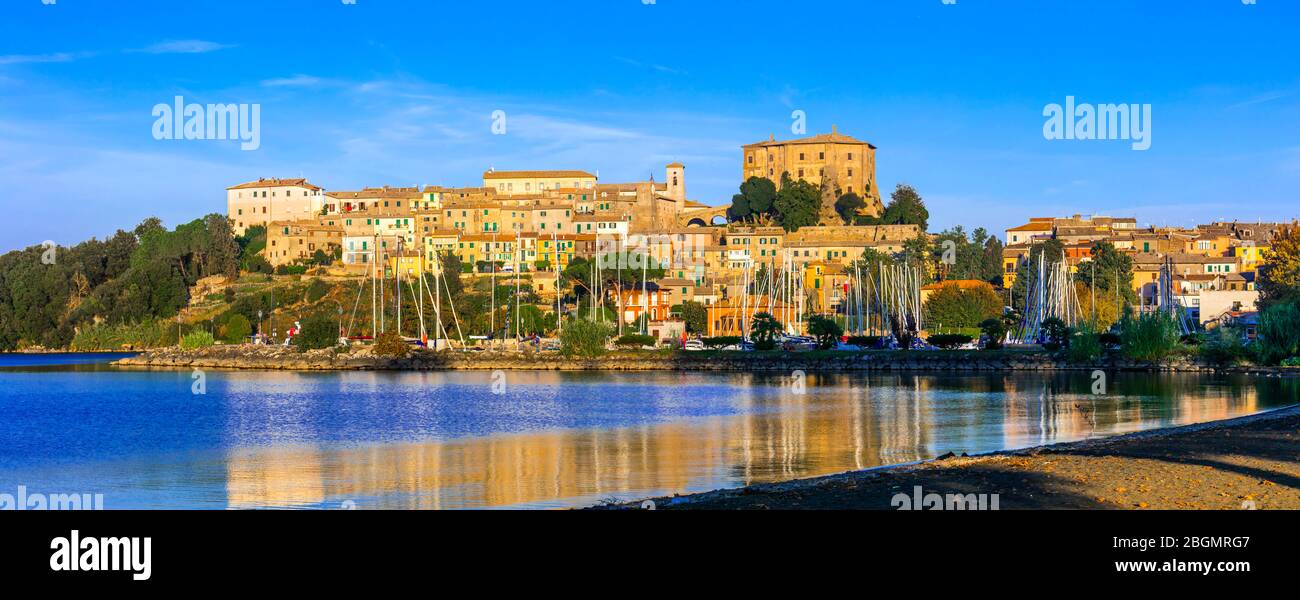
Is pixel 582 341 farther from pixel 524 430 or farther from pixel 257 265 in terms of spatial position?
pixel 257 265

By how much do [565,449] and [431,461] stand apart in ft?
10.6

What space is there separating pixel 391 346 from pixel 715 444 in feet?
148

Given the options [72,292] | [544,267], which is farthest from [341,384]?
A: [72,292]

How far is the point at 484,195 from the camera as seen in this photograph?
106625mm

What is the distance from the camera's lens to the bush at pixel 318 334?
74.3 m

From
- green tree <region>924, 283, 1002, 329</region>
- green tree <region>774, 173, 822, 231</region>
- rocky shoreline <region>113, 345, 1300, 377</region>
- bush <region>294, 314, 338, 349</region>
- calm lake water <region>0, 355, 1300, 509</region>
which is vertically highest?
green tree <region>774, 173, 822, 231</region>

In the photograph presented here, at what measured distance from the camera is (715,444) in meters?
27.5

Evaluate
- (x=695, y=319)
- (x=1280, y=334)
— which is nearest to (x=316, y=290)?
(x=695, y=319)

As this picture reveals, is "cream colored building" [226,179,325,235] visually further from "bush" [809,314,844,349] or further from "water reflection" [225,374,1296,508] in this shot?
"water reflection" [225,374,1296,508]

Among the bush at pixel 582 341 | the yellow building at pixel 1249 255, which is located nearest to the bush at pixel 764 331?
the bush at pixel 582 341

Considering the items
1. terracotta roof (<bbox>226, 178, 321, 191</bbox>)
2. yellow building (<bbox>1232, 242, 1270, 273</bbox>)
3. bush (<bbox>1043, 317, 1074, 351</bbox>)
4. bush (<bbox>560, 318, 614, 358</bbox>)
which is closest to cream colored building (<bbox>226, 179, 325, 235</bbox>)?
terracotta roof (<bbox>226, 178, 321, 191</bbox>)

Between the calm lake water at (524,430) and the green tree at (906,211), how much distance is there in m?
51.9

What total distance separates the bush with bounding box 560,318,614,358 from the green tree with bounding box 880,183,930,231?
1823 inches

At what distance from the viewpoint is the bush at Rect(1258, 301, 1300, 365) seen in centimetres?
5228
